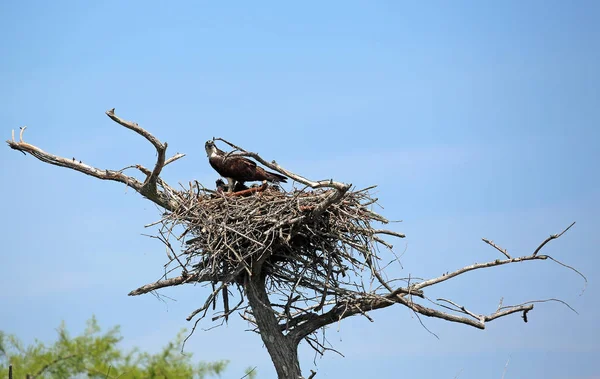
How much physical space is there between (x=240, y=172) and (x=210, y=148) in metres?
0.71

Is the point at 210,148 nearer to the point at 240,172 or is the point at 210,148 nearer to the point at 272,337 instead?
the point at 240,172

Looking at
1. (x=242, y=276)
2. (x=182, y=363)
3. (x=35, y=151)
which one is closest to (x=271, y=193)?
(x=242, y=276)

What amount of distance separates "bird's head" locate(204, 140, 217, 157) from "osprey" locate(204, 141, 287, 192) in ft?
0.74

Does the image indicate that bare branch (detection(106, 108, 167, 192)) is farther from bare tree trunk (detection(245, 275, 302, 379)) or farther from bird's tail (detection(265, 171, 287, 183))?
bare tree trunk (detection(245, 275, 302, 379))

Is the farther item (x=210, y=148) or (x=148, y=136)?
(x=210, y=148)

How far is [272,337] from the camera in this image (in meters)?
7.38

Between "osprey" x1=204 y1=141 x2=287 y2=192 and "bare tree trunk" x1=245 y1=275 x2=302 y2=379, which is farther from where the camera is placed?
"osprey" x1=204 y1=141 x2=287 y2=192

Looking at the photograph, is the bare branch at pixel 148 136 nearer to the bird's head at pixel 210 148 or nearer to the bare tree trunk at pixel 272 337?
the bird's head at pixel 210 148

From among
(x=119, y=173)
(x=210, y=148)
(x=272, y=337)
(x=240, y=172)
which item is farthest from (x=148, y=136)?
(x=272, y=337)

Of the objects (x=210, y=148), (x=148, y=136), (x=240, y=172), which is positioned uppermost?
(x=210, y=148)

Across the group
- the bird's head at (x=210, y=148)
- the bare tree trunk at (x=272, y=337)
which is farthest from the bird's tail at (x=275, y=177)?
the bare tree trunk at (x=272, y=337)

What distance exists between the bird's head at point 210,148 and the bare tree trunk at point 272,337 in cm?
174

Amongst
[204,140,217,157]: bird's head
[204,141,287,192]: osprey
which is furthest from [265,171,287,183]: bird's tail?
[204,140,217,157]: bird's head

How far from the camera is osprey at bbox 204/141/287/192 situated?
7762 millimetres
